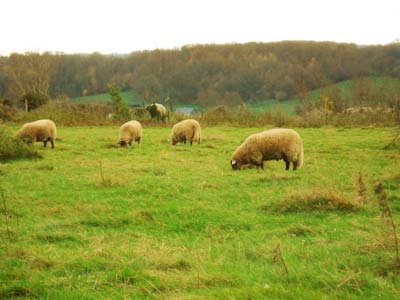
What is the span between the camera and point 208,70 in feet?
245

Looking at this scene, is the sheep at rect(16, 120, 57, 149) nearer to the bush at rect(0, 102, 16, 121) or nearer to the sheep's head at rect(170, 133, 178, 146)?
the sheep's head at rect(170, 133, 178, 146)

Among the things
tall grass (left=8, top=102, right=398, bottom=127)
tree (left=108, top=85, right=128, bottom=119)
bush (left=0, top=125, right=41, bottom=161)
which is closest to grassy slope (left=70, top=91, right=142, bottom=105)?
tree (left=108, top=85, right=128, bottom=119)

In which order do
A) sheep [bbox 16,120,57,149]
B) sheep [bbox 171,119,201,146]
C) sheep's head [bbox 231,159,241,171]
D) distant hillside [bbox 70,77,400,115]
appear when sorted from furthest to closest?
distant hillside [bbox 70,77,400,115] < sheep [bbox 171,119,201,146] < sheep [bbox 16,120,57,149] < sheep's head [bbox 231,159,241,171]

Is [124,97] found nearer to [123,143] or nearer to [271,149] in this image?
[123,143]

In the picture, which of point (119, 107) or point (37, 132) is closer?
→ point (37, 132)

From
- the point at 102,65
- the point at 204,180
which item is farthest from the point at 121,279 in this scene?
the point at 102,65

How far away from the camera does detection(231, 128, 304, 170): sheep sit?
1348cm

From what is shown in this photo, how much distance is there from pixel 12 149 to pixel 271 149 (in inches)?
353

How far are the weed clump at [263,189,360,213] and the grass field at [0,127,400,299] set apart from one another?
0.02 m

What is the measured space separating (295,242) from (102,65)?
82093mm

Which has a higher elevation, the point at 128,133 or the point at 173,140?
the point at 128,133

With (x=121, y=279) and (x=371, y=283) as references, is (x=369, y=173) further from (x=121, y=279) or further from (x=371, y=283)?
(x=121, y=279)

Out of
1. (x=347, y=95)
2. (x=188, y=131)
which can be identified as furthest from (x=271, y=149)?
(x=347, y=95)

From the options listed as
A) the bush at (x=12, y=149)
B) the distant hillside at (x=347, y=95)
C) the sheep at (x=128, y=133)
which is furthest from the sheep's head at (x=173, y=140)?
the distant hillside at (x=347, y=95)
